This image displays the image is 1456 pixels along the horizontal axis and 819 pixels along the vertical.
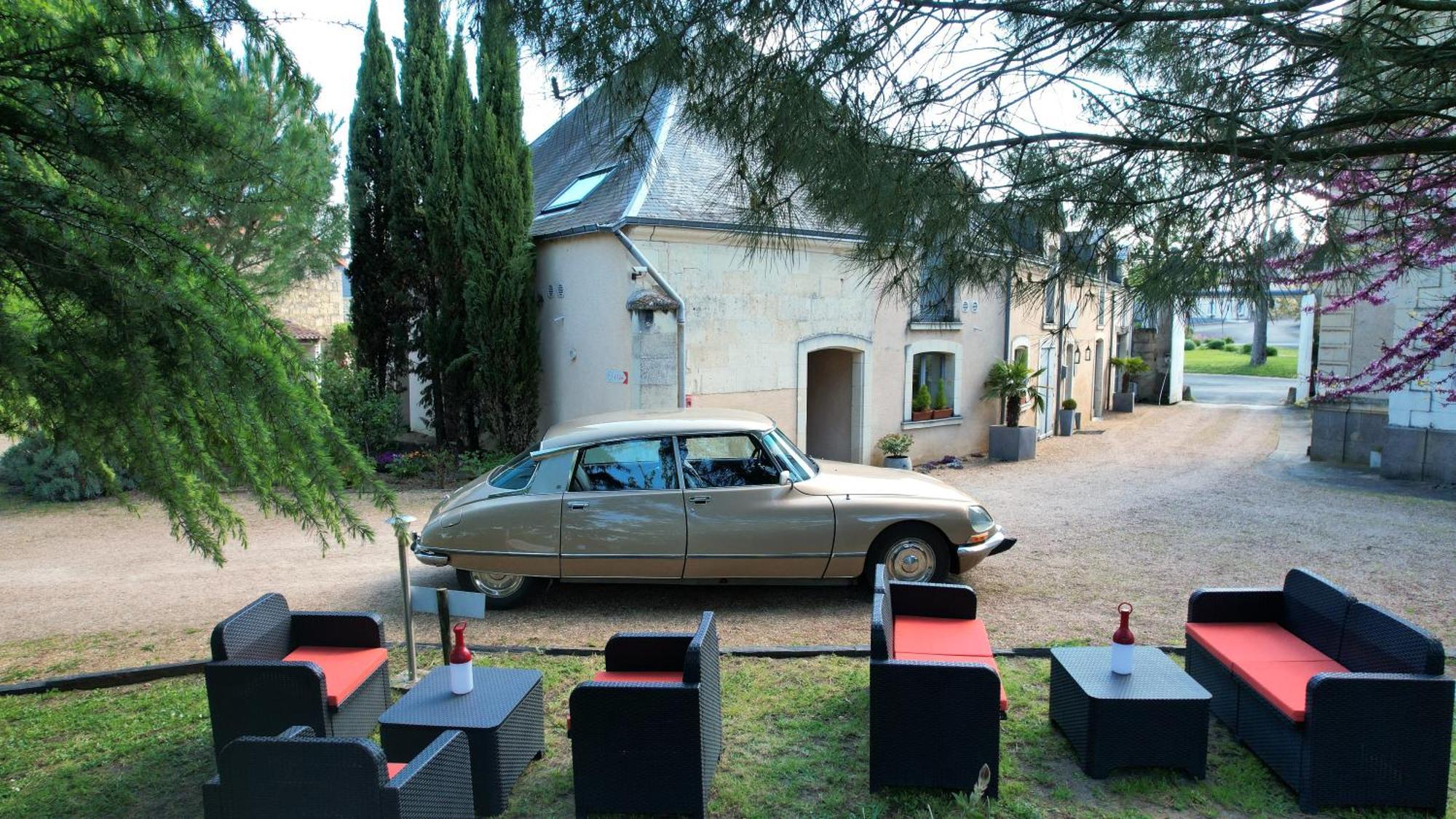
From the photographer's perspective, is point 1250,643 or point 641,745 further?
point 1250,643

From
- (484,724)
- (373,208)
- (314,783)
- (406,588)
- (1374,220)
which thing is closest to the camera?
(314,783)

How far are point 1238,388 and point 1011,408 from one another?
78.3 feet

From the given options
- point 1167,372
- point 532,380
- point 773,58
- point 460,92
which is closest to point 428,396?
point 532,380

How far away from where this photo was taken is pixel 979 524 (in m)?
7.25

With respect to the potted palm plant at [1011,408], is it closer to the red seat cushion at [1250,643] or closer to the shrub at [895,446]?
the shrub at [895,446]

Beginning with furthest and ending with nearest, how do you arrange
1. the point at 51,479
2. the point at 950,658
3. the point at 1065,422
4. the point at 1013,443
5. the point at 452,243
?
the point at 1065,422
the point at 1013,443
the point at 452,243
the point at 51,479
the point at 950,658

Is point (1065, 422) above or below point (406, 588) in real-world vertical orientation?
below

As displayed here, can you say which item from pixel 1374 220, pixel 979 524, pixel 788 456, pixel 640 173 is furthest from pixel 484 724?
pixel 1374 220

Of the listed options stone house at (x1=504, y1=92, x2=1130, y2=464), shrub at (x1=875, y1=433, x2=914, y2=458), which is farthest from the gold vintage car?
shrub at (x1=875, y1=433, x2=914, y2=458)

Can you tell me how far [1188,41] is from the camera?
4.47 meters

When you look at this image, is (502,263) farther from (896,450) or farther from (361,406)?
(896,450)

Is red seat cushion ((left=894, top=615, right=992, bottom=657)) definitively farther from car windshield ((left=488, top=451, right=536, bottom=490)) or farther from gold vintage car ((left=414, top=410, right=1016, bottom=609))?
car windshield ((left=488, top=451, right=536, bottom=490))

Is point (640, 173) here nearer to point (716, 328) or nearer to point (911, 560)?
point (911, 560)

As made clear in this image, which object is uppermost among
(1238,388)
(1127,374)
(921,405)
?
(921,405)
